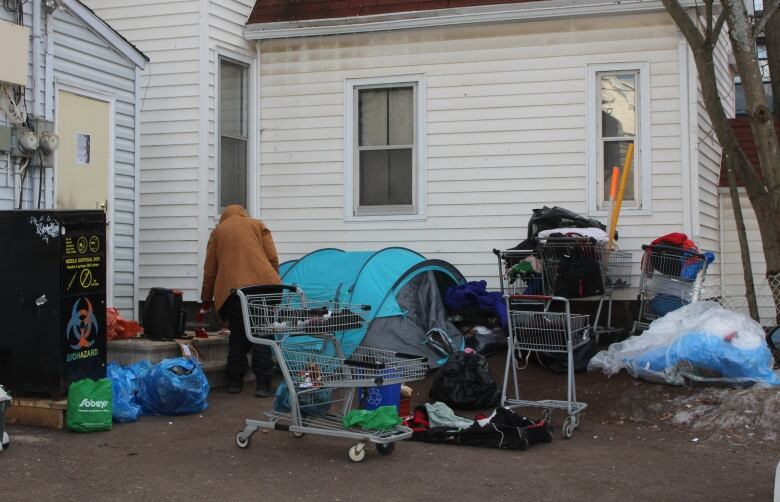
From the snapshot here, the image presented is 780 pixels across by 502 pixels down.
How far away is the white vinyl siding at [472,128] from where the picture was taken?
10680 mm

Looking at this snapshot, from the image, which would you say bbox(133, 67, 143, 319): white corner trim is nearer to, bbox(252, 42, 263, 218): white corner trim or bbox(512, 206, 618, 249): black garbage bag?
bbox(252, 42, 263, 218): white corner trim

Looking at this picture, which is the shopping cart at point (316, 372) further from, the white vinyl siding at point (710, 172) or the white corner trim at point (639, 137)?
the white vinyl siding at point (710, 172)

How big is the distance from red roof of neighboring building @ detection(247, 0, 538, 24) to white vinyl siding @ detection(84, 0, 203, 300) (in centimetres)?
106

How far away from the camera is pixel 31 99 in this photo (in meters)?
9.03

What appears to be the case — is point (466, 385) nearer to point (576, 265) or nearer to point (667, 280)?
point (576, 265)

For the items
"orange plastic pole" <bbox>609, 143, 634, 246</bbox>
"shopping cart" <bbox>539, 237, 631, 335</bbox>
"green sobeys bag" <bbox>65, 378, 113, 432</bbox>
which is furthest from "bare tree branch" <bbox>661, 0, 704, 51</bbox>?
"green sobeys bag" <bbox>65, 378, 113, 432</bbox>

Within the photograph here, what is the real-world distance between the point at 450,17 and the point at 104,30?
4.01 m

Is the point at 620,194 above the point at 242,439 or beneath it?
above

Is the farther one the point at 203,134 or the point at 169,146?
the point at 169,146

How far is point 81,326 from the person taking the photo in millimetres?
7391

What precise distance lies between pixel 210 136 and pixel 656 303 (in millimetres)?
5611

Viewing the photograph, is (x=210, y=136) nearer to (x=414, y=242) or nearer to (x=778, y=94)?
(x=414, y=242)

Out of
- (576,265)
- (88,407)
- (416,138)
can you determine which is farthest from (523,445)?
(416,138)

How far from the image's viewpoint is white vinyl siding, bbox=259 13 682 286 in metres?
10.7
